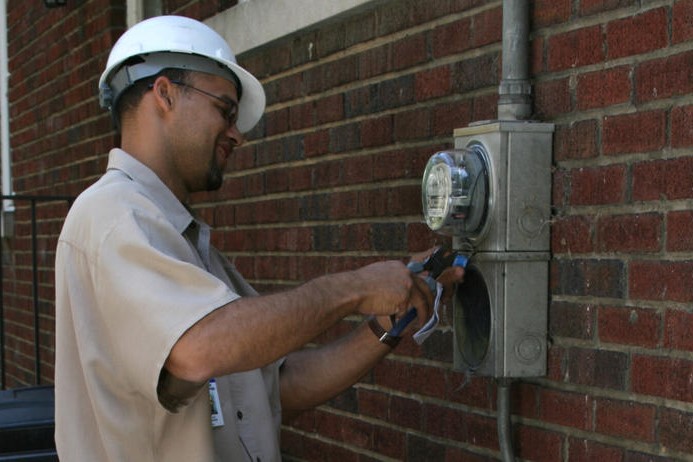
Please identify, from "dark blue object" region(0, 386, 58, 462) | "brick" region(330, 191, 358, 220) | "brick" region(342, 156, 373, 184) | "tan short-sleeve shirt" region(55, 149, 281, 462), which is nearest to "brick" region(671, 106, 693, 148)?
"tan short-sleeve shirt" region(55, 149, 281, 462)

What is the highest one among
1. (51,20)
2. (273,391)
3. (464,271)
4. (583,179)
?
(51,20)

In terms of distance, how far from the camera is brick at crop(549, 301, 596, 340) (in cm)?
266

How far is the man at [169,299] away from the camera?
233 centimetres

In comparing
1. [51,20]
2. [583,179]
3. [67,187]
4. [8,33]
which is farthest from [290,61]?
[8,33]

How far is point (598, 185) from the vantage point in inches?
103

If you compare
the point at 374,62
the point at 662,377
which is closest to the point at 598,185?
the point at 662,377

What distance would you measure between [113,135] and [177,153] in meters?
3.55

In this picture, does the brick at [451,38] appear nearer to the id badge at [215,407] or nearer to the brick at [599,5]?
the brick at [599,5]

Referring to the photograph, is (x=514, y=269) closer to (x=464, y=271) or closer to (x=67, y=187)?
(x=464, y=271)

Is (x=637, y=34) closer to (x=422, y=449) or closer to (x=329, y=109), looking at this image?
(x=422, y=449)

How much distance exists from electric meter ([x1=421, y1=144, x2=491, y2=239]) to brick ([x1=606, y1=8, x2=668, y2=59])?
1.35 feet

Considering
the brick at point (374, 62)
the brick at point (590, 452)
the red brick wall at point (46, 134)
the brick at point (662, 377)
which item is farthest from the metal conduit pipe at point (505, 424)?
the red brick wall at point (46, 134)

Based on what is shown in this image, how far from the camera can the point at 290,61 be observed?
434 cm

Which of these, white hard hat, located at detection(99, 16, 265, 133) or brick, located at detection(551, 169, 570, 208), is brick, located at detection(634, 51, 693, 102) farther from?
white hard hat, located at detection(99, 16, 265, 133)
